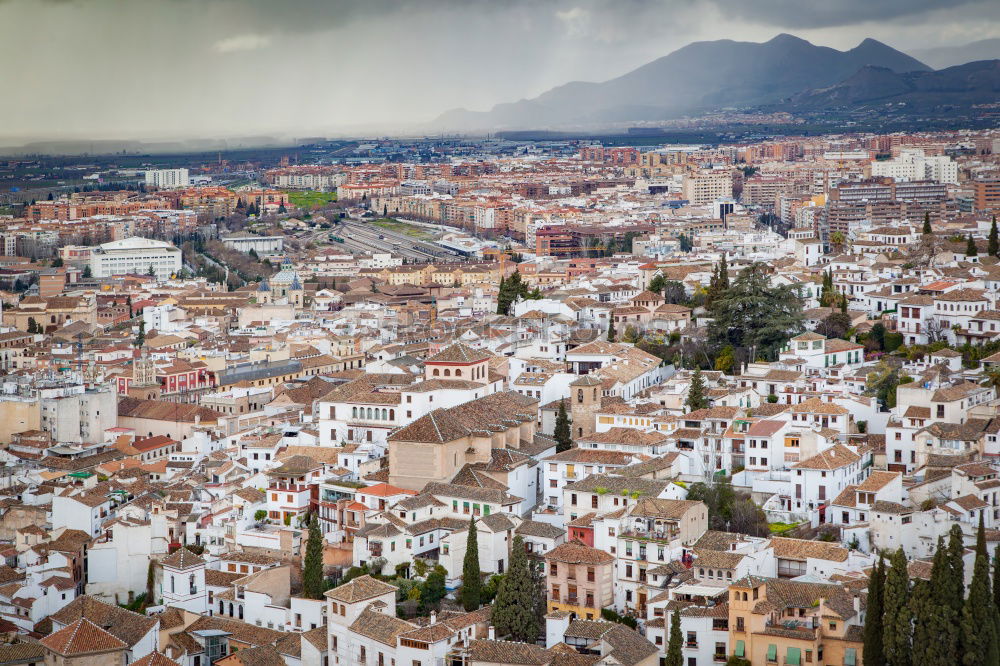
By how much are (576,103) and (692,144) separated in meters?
78.8

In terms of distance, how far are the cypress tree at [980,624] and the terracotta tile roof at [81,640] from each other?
7.40 meters

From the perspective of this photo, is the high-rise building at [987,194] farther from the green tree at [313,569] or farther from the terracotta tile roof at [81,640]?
the terracotta tile roof at [81,640]

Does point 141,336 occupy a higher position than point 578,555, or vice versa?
point 578,555

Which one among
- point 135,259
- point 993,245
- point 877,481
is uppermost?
point 993,245

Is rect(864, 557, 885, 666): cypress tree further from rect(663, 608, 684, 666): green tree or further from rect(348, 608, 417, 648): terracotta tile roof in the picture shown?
rect(348, 608, 417, 648): terracotta tile roof

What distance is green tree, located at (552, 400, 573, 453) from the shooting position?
18.0m

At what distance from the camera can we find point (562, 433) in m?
18.0

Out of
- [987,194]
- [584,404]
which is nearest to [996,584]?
[584,404]

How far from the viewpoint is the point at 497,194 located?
224 ft

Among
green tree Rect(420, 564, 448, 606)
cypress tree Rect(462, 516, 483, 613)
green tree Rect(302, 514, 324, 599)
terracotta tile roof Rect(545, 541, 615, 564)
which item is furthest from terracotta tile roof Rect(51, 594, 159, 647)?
terracotta tile roof Rect(545, 541, 615, 564)

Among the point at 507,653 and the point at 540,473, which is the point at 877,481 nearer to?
the point at 540,473

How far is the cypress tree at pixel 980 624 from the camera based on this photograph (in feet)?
39.3

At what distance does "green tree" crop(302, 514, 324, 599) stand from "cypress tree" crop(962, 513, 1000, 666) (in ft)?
19.8

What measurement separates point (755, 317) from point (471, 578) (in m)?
8.11
